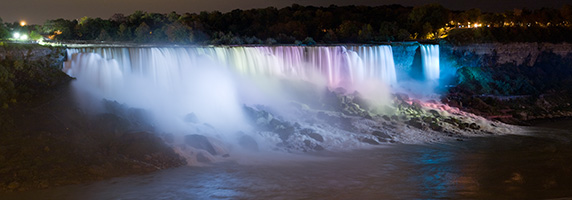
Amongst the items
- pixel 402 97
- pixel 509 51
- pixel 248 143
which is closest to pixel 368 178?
pixel 248 143

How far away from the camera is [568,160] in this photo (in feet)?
67.2

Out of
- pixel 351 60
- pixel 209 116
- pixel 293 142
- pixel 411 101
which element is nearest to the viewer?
pixel 293 142

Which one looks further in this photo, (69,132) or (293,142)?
(293,142)

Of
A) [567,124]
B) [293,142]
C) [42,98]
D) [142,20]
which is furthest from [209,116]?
[142,20]

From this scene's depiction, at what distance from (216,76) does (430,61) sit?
18230 mm

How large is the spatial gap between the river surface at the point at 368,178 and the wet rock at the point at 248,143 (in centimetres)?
151

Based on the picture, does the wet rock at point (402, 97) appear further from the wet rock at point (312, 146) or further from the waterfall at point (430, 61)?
the wet rock at point (312, 146)

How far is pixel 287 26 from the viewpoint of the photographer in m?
59.4

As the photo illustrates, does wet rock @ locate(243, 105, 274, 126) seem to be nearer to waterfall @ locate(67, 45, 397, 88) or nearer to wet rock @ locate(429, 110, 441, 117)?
waterfall @ locate(67, 45, 397, 88)

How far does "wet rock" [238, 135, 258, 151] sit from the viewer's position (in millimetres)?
21403

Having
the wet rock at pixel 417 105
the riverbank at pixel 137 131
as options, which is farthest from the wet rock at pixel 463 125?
the wet rock at pixel 417 105

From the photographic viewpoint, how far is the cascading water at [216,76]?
79.8 ft

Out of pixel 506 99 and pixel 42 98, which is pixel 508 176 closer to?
pixel 42 98

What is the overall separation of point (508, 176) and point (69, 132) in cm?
1457
